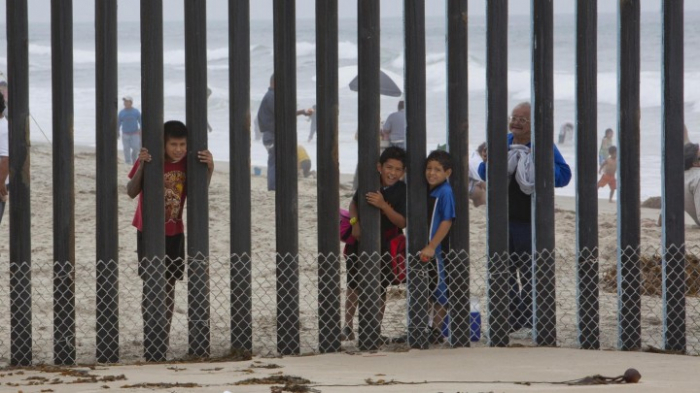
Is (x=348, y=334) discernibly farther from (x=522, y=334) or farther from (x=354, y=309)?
(x=522, y=334)

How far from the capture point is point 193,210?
6.63 metres

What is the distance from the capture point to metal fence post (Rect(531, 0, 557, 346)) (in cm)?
666

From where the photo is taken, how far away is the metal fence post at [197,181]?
6.52m

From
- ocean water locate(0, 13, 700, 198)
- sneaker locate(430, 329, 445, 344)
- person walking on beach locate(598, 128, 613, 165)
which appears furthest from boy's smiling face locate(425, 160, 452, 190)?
person walking on beach locate(598, 128, 613, 165)

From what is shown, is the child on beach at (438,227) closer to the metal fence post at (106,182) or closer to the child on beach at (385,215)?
the child on beach at (385,215)

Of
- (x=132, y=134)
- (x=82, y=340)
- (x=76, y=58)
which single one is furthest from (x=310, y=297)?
(x=76, y=58)

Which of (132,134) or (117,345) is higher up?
(132,134)

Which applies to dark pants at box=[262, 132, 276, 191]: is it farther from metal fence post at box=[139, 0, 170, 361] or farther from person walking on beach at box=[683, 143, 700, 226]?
metal fence post at box=[139, 0, 170, 361]

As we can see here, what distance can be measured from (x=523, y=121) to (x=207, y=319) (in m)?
2.35

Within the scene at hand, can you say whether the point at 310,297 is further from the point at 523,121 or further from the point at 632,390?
the point at 632,390

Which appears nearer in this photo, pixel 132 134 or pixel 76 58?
pixel 132 134

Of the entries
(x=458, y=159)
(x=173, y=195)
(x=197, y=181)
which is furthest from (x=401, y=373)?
(x=173, y=195)

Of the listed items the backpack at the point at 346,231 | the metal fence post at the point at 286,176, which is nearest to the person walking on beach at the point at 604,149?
the backpack at the point at 346,231

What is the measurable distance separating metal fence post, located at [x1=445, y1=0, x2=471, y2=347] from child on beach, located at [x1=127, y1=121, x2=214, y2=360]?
1479 mm
